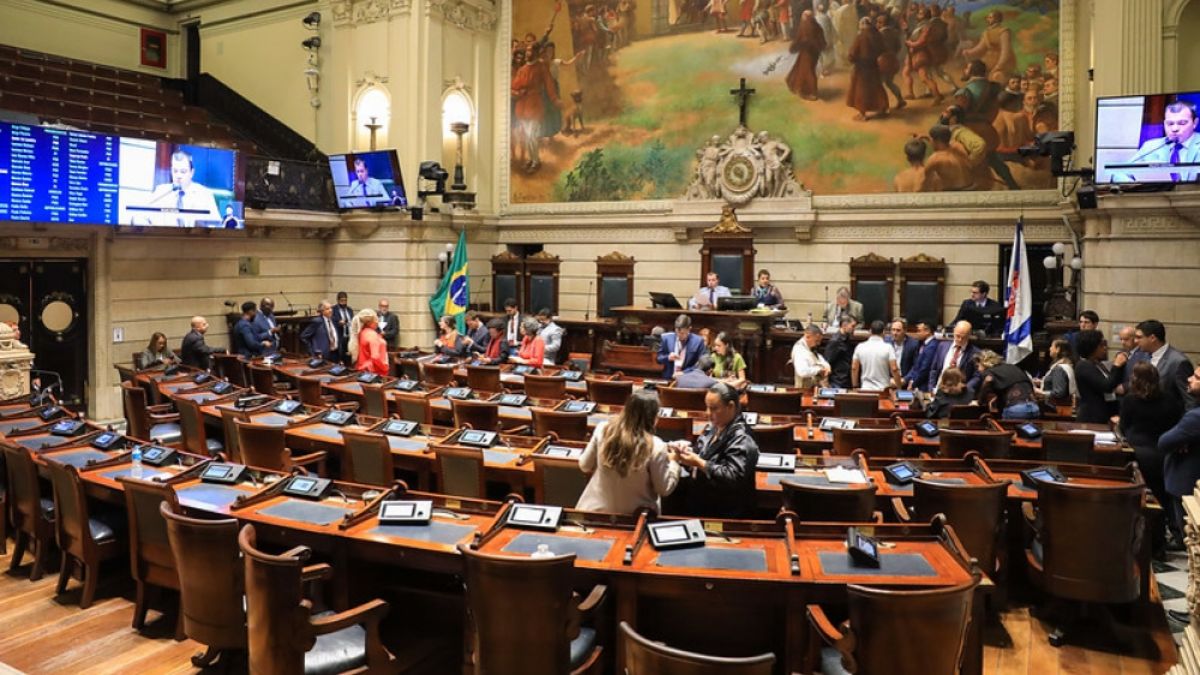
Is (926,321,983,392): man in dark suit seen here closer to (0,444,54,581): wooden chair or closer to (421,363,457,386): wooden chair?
(421,363,457,386): wooden chair

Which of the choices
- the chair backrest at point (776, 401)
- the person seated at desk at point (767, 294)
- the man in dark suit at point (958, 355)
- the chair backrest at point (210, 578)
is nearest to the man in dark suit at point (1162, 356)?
the man in dark suit at point (958, 355)

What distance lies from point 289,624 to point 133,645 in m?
1.93

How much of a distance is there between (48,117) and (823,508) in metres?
12.9

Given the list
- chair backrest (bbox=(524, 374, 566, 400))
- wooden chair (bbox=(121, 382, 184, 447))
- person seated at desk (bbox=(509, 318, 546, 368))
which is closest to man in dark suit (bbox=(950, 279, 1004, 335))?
person seated at desk (bbox=(509, 318, 546, 368))

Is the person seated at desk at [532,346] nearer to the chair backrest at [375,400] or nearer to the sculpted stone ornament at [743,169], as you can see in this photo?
the chair backrest at [375,400]

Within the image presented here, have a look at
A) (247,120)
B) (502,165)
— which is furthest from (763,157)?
(247,120)

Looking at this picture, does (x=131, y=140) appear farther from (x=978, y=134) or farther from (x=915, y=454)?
(x=978, y=134)

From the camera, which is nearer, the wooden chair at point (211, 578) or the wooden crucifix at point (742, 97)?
the wooden chair at point (211, 578)

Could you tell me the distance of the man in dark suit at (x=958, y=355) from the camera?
826cm

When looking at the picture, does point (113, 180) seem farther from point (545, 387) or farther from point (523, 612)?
point (523, 612)

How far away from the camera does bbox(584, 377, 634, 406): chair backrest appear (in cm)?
784

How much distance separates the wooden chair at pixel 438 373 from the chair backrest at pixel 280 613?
6.07 m

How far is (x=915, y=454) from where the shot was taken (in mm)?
6094

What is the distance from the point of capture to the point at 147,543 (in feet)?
14.8
